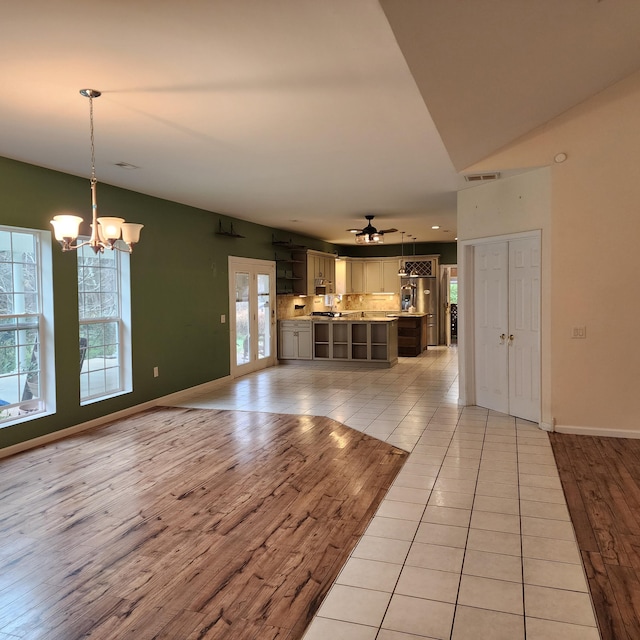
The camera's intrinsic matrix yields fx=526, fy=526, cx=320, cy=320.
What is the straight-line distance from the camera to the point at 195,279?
24.4 ft

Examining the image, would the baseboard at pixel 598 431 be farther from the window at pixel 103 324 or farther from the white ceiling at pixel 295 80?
the window at pixel 103 324

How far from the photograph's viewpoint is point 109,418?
19.0 ft

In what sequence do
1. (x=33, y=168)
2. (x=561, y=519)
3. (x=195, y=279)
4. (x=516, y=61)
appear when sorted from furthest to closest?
(x=195, y=279) → (x=33, y=168) → (x=516, y=61) → (x=561, y=519)

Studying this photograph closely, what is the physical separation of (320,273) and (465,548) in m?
9.06

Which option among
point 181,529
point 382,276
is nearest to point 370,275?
point 382,276

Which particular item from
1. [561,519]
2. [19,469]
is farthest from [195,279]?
[561,519]

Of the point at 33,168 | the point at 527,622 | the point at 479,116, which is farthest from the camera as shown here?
the point at 33,168

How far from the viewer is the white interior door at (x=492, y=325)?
5801 millimetres

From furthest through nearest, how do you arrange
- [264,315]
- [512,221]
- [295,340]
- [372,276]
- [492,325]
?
[372,276] → [295,340] → [264,315] → [492,325] → [512,221]

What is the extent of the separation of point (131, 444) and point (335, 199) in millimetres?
4008

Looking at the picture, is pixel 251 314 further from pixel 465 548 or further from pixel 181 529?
pixel 465 548

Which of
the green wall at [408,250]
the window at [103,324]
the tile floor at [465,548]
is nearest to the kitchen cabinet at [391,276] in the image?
the green wall at [408,250]

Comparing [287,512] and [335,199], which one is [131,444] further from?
[335,199]

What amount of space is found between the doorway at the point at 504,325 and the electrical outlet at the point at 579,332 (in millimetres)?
339
